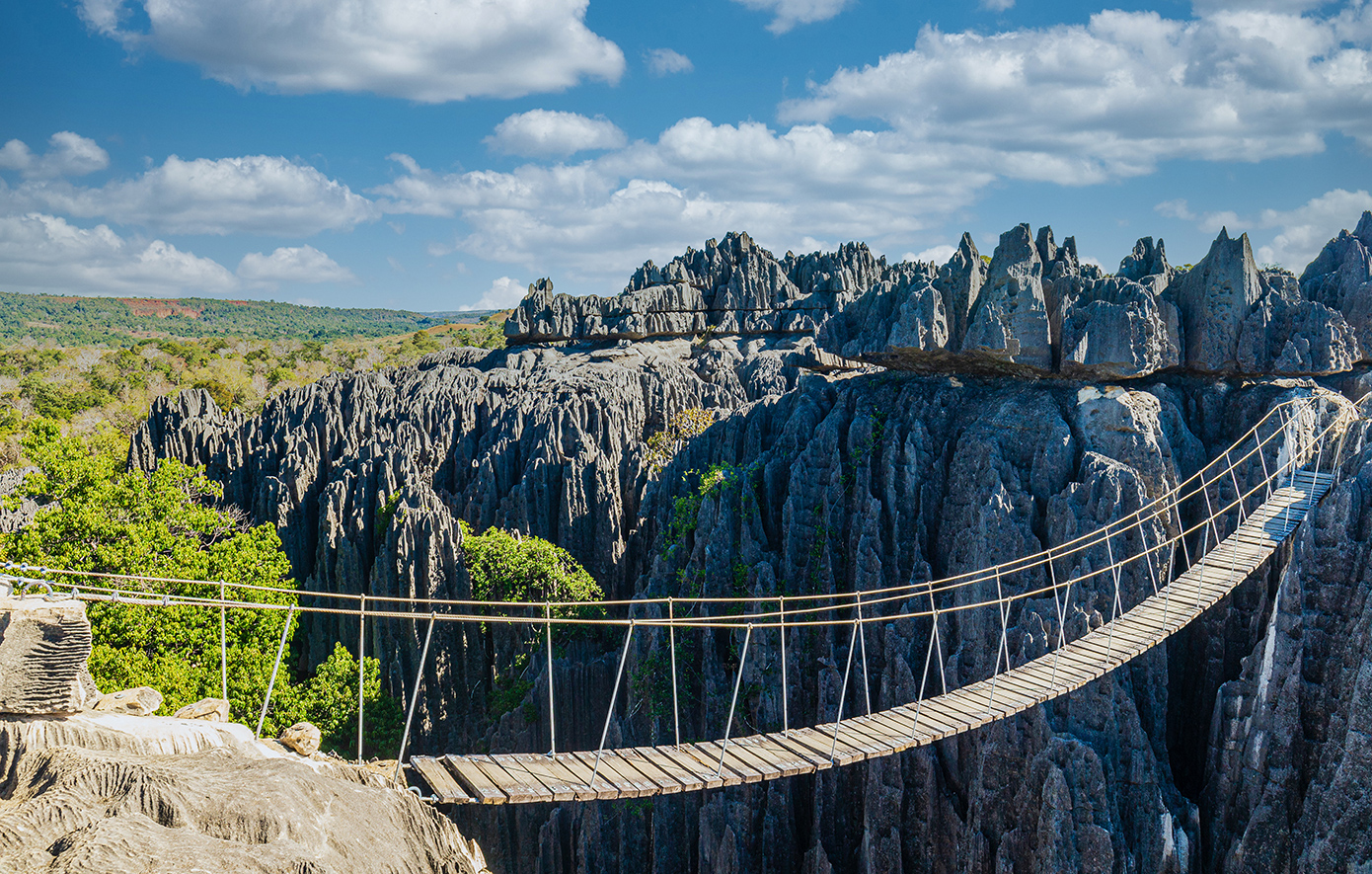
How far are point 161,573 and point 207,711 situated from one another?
41.8 ft

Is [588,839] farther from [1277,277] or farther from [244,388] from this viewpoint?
[244,388]

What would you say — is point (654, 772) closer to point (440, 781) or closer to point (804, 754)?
point (804, 754)

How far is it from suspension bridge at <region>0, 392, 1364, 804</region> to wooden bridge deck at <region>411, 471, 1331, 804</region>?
29 mm

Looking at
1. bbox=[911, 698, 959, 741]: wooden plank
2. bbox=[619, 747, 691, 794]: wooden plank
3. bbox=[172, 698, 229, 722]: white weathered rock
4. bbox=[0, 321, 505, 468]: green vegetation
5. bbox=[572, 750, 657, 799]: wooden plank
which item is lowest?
bbox=[911, 698, 959, 741]: wooden plank

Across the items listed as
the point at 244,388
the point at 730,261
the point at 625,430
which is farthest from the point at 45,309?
the point at 625,430

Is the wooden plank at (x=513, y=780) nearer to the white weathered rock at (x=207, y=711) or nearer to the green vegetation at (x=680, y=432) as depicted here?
the white weathered rock at (x=207, y=711)

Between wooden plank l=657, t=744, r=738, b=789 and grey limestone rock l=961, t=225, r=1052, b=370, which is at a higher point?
grey limestone rock l=961, t=225, r=1052, b=370

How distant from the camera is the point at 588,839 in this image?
20578 mm

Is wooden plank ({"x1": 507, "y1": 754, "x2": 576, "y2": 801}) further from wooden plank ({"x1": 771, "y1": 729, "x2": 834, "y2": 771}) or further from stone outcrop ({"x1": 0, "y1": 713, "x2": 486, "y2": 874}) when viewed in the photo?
wooden plank ({"x1": 771, "y1": 729, "x2": 834, "y2": 771})

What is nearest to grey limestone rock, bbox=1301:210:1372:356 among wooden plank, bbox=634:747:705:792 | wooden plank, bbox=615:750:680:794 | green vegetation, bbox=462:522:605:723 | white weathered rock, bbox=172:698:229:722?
wooden plank, bbox=634:747:705:792

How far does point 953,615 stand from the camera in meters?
19.7

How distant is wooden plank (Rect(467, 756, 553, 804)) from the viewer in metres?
9.04

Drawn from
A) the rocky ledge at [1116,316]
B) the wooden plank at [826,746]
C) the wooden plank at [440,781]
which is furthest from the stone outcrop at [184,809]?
the rocky ledge at [1116,316]

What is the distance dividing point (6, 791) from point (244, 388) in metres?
78.9
